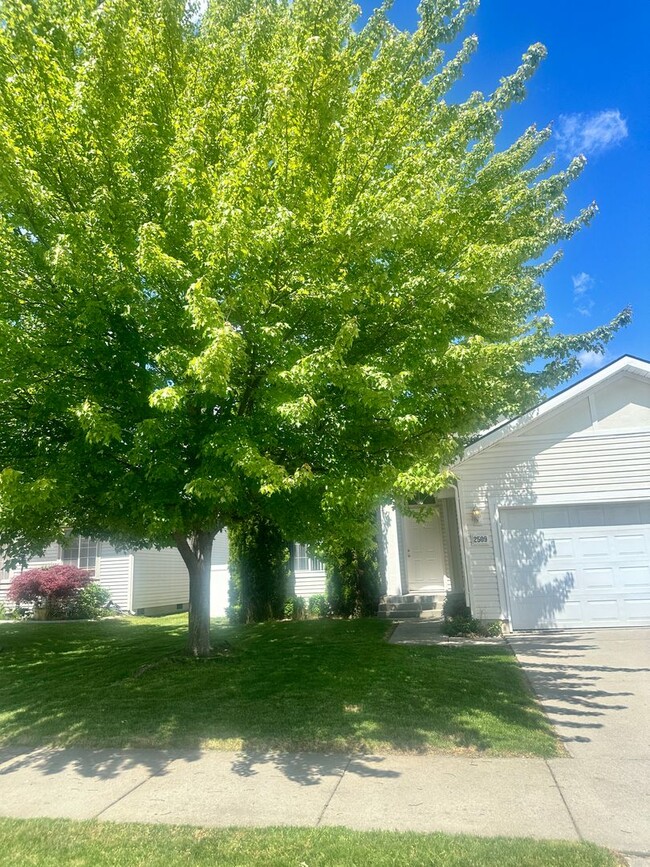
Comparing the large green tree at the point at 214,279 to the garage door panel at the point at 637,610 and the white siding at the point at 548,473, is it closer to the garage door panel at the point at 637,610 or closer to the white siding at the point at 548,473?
the white siding at the point at 548,473

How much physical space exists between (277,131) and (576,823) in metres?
7.19

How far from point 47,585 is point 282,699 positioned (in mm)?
14357

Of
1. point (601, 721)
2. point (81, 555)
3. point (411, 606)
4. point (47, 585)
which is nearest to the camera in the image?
point (601, 721)

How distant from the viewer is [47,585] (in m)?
19.0

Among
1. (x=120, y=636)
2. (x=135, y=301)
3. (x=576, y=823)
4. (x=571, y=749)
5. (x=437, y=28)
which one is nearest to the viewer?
(x=576, y=823)

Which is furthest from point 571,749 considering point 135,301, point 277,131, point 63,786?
point 277,131

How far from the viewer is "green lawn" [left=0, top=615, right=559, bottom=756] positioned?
625 cm

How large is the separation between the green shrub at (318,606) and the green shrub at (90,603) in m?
7.71

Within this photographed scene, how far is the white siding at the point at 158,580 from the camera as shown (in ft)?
67.6

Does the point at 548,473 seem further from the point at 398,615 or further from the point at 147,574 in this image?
the point at 147,574

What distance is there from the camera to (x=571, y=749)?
5.77 meters

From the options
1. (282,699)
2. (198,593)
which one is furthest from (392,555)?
(282,699)

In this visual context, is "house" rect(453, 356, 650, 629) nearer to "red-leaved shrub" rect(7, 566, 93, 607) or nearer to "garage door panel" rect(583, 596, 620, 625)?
"garage door panel" rect(583, 596, 620, 625)

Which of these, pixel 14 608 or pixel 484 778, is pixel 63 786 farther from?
pixel 14 608
